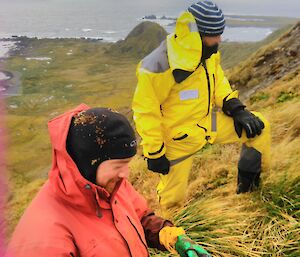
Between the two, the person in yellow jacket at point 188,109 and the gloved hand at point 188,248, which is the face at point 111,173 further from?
the person in yellow jacket at point 188,109

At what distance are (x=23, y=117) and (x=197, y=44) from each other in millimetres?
55618

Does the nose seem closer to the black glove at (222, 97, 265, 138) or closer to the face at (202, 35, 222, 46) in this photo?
the face at (202, 35, 222, 46)

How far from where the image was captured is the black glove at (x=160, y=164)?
13.0 feet

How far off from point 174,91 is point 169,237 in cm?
164

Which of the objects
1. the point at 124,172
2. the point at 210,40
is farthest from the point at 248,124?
the point at 124,172

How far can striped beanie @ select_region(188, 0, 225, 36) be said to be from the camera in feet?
12.1

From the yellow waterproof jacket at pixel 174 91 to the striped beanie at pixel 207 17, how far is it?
7cm

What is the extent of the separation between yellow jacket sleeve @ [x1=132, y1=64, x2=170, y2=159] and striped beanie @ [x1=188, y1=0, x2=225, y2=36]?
0.62m

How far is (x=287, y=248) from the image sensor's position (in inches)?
136

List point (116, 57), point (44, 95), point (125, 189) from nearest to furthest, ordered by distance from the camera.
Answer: point (125, 189), point (44, 95), point (116, 57)

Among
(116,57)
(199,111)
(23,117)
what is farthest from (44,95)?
(199,111)

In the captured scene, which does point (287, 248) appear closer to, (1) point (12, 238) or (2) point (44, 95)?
(1) point (12, 238)

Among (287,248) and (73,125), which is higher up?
(73,125)

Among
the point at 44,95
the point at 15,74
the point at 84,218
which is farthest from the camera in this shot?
the point at 15,74
